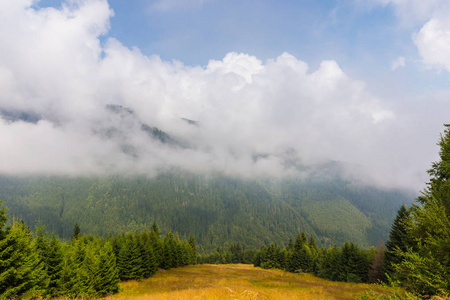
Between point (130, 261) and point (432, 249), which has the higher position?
point (432, 249)

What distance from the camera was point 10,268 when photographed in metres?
12.4

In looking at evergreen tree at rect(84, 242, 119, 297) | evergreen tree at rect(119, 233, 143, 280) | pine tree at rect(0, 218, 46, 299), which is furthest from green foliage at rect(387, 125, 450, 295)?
evergreen tree at rect(119, 233, 143, 280)

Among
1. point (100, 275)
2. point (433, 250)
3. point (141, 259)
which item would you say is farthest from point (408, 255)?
point (141, 259)

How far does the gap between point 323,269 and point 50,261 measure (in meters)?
62.5

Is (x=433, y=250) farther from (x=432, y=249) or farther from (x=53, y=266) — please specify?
(x=53, y=266)

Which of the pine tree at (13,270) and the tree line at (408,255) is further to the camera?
the pine tree at (13,270)

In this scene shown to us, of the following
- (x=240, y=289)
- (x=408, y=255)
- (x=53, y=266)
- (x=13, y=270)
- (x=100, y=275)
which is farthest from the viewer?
(x=100, y=275)

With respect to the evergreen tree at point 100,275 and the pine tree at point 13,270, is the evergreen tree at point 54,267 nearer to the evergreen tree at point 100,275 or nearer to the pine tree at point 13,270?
the evergreen tree at point 100,275

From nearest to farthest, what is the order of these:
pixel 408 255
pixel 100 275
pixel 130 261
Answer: pixel 408 255 → pixel 100 275 → pixel 130 261

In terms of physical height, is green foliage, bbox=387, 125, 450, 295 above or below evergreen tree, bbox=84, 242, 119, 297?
above

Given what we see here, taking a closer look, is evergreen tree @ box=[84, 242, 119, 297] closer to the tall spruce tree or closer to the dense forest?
the dense forest

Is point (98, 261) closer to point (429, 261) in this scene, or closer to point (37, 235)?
point (37, 235)

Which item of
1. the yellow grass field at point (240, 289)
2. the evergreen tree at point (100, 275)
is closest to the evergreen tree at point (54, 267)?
the evergreen tree at point (100, 275)

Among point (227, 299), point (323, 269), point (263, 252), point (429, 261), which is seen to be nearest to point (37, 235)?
point (227, 299)
